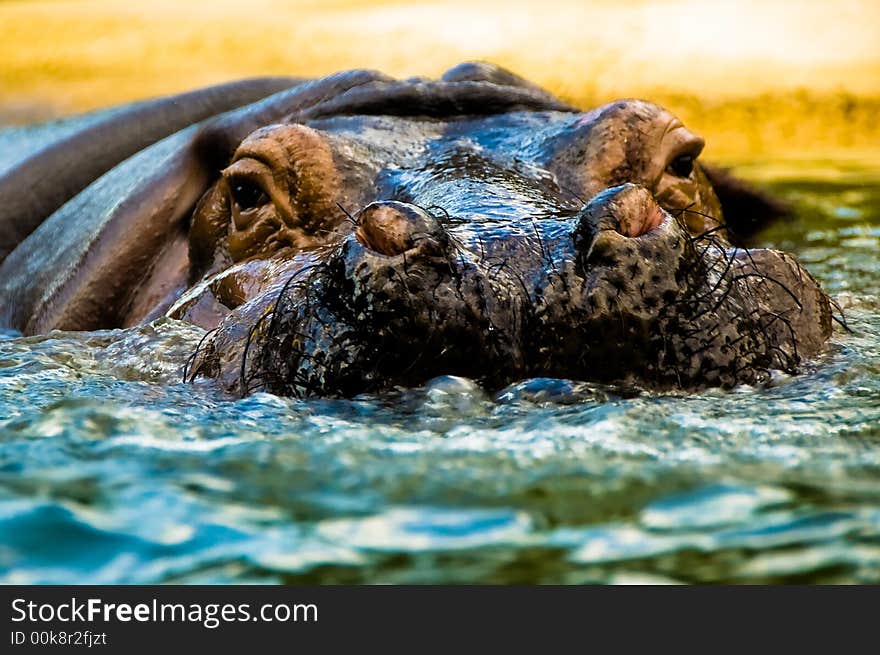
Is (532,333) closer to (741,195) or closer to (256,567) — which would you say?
(256,567)

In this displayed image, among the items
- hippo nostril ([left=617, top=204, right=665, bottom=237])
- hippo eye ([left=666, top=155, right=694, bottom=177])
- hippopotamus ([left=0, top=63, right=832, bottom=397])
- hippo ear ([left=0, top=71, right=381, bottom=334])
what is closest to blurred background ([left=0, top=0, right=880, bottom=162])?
hippopotamus ([left=0, top=63, right=832, bottom=397])

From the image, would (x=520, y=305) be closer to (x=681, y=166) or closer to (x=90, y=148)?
(x=681, y=166)

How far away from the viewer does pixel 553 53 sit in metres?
17.2

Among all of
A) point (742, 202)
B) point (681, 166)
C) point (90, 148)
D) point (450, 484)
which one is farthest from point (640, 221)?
point (90, 148)

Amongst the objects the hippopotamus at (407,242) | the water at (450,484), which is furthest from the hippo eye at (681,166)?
the water at (450,484)

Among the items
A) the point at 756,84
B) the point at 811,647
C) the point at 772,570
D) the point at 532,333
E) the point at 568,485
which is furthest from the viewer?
the point at 756,84

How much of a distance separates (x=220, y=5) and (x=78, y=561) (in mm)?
18934

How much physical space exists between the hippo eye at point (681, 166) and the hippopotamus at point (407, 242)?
0.7 inches

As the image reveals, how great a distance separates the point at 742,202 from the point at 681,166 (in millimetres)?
1357

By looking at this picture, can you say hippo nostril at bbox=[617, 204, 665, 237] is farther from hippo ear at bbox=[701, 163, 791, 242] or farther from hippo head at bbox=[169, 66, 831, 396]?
hippo ear at bbox=[701, 163, 791, 242]

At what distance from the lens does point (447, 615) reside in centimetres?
234

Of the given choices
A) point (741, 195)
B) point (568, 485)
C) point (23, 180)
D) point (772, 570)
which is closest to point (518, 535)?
point (568, 485)

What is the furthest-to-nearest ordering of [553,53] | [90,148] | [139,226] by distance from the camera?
[553,53] < [90,148] < [139,226]

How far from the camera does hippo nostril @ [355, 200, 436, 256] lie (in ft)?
11.2
